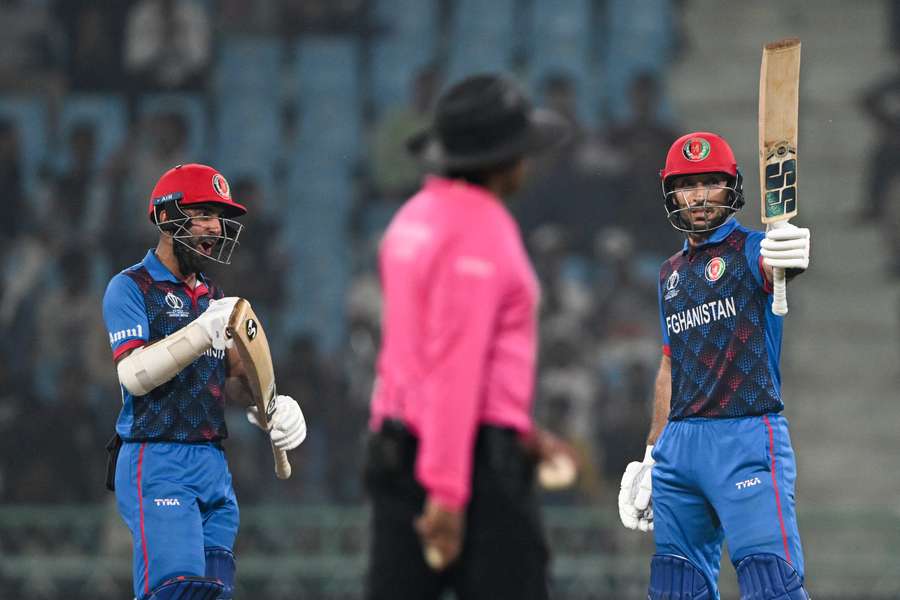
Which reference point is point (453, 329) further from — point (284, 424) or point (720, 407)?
point (284, 424)

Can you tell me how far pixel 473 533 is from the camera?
3.20 metres

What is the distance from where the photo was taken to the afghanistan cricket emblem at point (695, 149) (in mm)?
5074

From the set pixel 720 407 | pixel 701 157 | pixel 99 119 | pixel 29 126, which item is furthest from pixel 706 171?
pixel 29 126

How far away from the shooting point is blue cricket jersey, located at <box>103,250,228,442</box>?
16.2ft

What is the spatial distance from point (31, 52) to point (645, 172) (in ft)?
17.3

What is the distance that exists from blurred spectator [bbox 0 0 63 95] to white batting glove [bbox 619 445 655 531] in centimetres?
866

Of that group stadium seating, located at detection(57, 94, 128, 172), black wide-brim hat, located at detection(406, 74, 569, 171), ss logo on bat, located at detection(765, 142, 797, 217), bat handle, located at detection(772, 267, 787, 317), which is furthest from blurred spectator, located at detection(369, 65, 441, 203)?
black wide-brim hat, located at detection(406, 74, 569, 171)

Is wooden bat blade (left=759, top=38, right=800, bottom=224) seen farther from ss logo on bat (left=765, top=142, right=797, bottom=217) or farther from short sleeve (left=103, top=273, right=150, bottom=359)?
short sleeve (left=103, top=273, right=150, bottom=359)

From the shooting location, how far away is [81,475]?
11.1 meters

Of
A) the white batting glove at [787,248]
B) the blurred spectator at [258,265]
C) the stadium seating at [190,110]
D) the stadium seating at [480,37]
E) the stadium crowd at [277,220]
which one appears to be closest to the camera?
the white batting glove at [787,248]

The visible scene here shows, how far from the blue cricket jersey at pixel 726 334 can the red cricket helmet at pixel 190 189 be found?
5.21 feet

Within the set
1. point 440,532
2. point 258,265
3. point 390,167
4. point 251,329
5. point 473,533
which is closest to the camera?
point 440,532

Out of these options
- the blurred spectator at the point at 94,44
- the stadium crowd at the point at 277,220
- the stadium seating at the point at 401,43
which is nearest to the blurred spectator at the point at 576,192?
the stadium crowd at the point at 277,220

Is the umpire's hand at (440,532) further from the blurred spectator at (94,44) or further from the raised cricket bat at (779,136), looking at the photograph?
the blurred spectator at (94,44)
